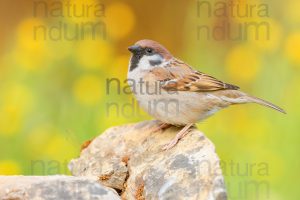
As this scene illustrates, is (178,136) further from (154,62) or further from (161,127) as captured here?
(154,62)

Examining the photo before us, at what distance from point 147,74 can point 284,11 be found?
1.60 m

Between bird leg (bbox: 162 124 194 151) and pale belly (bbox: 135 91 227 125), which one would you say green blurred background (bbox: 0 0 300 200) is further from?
bird leg (bbox: 162 124 194 151)

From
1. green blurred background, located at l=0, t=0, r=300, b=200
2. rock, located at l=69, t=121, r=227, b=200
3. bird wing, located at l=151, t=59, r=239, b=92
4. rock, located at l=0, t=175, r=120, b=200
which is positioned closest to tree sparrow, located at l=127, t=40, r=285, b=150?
bird wing, located at l=151, t=59, r=239, b=92

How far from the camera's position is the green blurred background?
208 inches

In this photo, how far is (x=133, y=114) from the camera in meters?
5.66

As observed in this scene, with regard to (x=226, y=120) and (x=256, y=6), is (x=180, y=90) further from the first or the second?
(x=256, y=6)

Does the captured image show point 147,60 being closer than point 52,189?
No

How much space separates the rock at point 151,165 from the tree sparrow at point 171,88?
0.38 ft

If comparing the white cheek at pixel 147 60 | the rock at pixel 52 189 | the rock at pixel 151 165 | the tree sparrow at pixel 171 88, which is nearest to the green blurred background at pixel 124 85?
the tree sparrow at pixel 171 88

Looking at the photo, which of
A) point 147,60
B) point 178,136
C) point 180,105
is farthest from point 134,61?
point 178,136

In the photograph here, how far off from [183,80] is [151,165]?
938mm

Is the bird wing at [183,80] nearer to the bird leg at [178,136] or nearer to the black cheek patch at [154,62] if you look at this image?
the black cheek patch at [154,62]

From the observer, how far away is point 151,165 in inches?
148

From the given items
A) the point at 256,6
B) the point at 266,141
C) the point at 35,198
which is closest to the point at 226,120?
the point at 266,141
